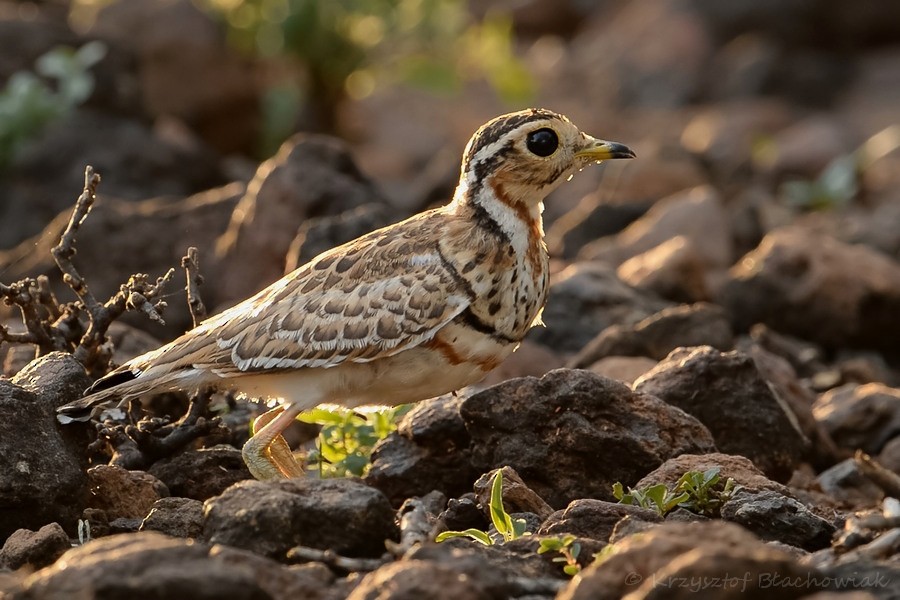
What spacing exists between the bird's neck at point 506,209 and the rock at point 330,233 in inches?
93.5

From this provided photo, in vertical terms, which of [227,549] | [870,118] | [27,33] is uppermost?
[27,33]

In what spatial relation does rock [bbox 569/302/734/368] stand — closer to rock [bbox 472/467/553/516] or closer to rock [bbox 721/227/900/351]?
rock [bbox 721/227/900/351]

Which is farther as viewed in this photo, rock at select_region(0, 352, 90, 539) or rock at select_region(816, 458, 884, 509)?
rock at select_region(816, 458, 884, 509)

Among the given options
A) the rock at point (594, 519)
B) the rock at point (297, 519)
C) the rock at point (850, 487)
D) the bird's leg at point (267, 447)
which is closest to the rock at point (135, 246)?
the bird's leg at point (267, 447)

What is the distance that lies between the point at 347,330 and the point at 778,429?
2.13 metres

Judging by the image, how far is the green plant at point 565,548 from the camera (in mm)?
4996

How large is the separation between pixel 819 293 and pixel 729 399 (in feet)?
11.3

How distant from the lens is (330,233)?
9305 mm

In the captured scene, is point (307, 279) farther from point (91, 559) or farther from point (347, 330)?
point (91, 559)

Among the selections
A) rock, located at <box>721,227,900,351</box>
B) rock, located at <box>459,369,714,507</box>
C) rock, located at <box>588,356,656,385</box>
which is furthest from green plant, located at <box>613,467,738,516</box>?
rock, located at <box>721,227,900,351</box>

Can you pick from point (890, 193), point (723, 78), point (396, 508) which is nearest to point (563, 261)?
point (890, 193)

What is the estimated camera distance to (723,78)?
22922 millimetres

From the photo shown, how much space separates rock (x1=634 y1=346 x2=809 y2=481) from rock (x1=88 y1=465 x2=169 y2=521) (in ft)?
7.27

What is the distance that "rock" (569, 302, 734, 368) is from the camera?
8789 millimetres
